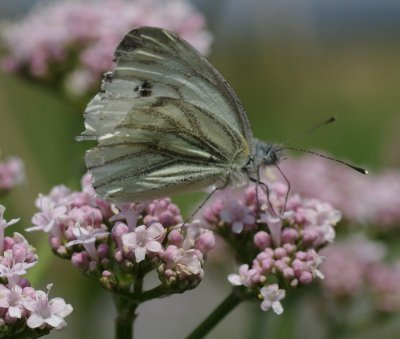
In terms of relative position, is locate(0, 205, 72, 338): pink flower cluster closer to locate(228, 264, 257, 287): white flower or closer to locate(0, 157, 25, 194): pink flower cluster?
locate(228, 264, 257, 287): white flower

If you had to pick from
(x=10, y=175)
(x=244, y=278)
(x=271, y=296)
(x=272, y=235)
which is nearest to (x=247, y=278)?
(x=244, y=278)

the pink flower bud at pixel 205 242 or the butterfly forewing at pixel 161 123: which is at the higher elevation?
the butterfly forewing at pixel 161 123

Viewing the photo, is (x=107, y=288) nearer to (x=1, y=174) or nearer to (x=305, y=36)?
(x=1, y=174)

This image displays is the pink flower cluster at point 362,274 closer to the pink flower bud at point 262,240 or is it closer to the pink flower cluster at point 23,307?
the pink flower bud at point 262,240

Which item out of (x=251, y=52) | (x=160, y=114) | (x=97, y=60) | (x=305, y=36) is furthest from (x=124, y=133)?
(x=251, y=52)

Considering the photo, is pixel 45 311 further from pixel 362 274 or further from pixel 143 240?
pixel 362 274

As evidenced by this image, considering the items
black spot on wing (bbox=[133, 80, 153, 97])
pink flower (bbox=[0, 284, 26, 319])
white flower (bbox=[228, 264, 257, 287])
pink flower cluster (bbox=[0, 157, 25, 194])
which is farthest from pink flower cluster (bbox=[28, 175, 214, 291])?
pink flower cluster (bbox=[0, 157, 25, 194])

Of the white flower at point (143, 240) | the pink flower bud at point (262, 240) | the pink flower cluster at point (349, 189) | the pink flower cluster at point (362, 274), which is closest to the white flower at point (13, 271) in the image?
the white flower at point (143, 240)
